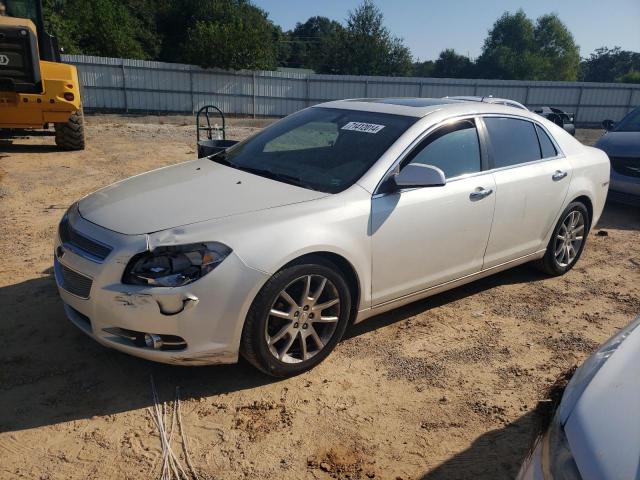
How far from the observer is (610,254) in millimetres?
5797

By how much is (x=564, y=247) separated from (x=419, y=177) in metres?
2.40

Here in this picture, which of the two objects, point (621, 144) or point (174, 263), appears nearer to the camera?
point (174, 263)

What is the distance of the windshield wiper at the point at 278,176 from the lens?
336 centimetres

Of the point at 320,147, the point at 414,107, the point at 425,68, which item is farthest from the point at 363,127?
the point at 425,68

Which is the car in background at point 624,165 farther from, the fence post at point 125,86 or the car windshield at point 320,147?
the fence post at point 125,86

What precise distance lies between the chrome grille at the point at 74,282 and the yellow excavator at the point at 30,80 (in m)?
7.61

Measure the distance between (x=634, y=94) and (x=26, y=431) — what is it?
95.7ft

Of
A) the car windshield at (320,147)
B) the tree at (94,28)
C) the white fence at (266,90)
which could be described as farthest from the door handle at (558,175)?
the tree at (94,28)

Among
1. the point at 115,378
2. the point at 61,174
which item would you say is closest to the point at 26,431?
the point at 115,378

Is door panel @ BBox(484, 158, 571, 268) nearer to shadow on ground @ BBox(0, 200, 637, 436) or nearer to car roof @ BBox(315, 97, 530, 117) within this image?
car roof @ BBox(315, 97, 530, 117)

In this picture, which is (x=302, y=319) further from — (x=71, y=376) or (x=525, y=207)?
(x=525, y=207)

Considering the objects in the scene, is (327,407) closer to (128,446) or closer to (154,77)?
Result: (128,446)

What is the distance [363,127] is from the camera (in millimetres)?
3750

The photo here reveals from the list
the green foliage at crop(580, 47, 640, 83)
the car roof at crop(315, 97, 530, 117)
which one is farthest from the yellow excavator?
the green foliage at crop(580, 47, 640, 83)
